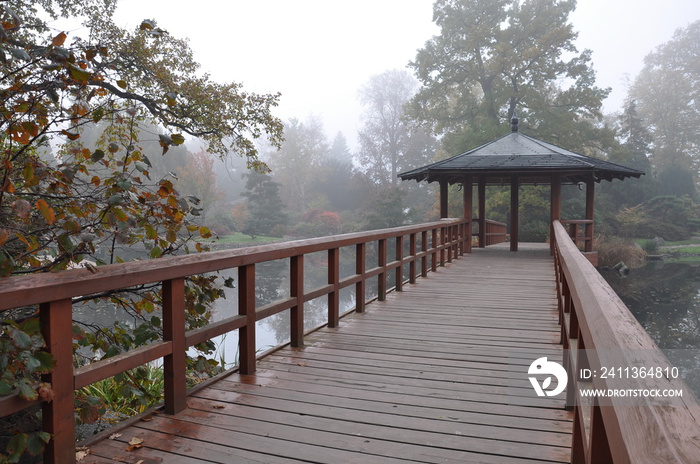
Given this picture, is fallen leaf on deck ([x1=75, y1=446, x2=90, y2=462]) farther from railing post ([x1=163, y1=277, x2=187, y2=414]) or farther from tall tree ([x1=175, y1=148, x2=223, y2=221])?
tall tree ([x1=175, y1=148, x2=223, y2=221])

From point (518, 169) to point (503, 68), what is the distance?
16445 mm

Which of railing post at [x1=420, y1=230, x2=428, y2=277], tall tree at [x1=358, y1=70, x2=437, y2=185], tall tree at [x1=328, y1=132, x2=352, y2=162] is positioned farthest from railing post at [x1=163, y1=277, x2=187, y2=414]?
tall tree at [x1=328, y1=132, x2=352, y2=162]

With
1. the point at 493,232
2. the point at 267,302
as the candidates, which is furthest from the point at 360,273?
the point at 493,232

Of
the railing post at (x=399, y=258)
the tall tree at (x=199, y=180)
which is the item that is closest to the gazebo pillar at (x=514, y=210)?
the railing post at (x=399, y=258)

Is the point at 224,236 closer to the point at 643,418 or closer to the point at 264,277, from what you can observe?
the point at 264,277

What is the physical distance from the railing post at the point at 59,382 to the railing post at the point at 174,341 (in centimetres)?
63

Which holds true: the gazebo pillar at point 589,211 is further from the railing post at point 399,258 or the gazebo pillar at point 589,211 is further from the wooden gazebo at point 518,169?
the railing post at point 399,258

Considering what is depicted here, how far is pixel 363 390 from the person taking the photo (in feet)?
10.4

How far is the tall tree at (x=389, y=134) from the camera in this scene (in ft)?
144

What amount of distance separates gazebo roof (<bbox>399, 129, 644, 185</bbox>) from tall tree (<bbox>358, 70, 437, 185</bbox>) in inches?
1111

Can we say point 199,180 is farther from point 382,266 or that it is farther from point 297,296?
point 297,296

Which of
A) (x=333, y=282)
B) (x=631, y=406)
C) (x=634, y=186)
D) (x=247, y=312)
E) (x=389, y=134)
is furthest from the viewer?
(x=389, y=134)

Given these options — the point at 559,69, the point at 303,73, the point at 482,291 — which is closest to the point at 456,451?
the point at 482,291

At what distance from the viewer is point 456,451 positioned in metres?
2.36
